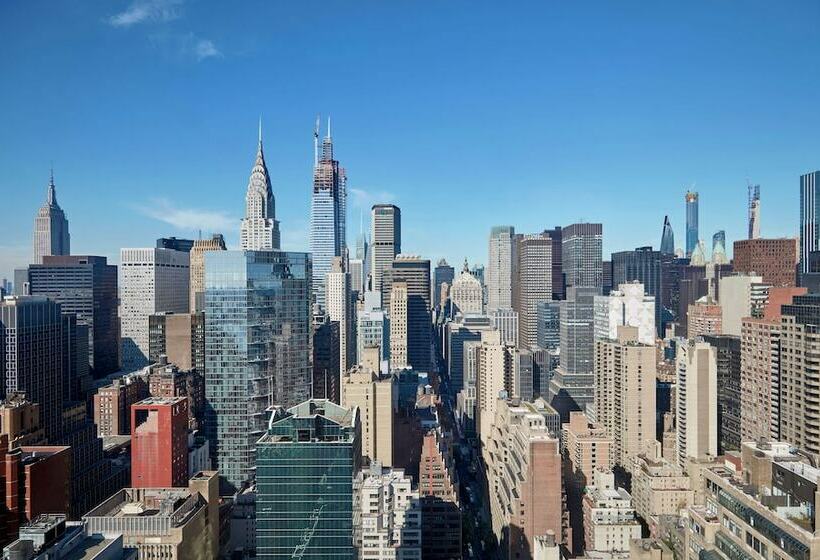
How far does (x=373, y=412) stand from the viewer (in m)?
53.4

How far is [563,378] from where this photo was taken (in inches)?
3344

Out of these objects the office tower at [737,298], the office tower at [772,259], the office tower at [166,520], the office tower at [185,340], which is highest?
the office tower at [772,259]

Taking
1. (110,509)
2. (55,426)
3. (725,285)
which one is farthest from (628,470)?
(55,426)

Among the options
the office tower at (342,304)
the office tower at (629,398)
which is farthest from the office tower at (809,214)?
the office tower at (342,304)

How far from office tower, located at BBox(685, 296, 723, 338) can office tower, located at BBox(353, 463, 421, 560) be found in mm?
52370

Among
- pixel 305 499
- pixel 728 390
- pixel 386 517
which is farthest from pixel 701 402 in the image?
pixel 305 499

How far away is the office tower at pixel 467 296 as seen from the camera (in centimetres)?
15800

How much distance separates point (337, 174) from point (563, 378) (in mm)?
86326

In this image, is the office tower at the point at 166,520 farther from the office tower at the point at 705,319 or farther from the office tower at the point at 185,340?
the office tower at the point at 705,319

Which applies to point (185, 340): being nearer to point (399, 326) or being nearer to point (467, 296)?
point (399, 326)

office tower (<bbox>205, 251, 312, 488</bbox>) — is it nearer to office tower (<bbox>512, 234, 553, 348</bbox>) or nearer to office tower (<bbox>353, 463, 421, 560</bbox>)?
office tower (<bbox>353, 463, 421, 560</bbox>)

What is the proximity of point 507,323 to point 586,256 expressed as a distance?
2306cm

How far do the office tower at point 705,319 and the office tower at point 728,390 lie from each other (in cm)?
1993

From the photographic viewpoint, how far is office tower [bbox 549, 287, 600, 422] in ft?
267
